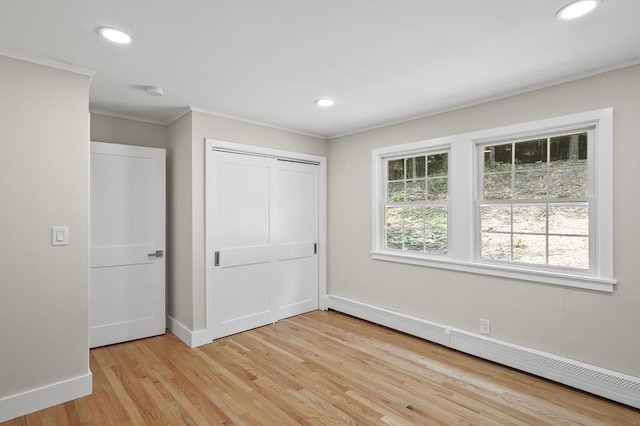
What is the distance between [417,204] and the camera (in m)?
3.77

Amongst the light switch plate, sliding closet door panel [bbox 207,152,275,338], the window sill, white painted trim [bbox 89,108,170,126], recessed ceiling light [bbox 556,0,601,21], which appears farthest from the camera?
sliding closet door panel [bbox 207,152,275,338]

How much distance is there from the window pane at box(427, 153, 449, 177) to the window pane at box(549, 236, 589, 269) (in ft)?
3.84

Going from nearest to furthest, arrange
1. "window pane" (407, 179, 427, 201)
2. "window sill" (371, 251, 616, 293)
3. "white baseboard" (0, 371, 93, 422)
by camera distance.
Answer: "white baseboard" (0, 371, 93, 422)
"window sill" (371, 251, 616, 293)
"window pane" (407, 179, 427, 201)

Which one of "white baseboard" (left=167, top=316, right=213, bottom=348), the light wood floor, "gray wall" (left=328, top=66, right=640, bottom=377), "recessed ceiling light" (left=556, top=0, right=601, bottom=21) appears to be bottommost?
the light wood floor

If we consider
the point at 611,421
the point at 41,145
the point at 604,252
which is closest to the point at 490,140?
the point at 604,252

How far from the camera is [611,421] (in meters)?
2.16

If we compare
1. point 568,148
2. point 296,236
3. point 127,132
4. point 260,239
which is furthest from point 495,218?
point 127,132

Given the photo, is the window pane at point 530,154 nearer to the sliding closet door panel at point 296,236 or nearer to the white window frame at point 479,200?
the white window frame at point 479,200

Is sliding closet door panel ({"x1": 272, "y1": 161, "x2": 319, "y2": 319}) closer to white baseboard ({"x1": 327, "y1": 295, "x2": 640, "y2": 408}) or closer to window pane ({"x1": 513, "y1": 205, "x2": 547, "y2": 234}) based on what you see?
white baseboard ({"x1": 327, "y1": 295, "x2": 640, "y2": 408})

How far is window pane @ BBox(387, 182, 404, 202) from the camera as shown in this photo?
3.96m

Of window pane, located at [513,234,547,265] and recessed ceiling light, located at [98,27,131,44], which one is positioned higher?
recessed ceiling light, located at [98,27,131,44]

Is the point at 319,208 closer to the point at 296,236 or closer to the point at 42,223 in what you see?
the point at 296,236

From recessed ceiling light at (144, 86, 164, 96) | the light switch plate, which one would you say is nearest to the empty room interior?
the light switch plate

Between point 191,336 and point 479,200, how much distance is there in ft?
10.4
